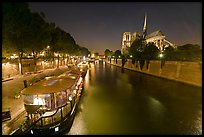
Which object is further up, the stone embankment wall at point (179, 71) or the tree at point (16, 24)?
the tree at point (16, 24)

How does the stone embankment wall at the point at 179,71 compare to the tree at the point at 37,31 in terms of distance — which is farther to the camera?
the stone embankment wall at the point at 179,71

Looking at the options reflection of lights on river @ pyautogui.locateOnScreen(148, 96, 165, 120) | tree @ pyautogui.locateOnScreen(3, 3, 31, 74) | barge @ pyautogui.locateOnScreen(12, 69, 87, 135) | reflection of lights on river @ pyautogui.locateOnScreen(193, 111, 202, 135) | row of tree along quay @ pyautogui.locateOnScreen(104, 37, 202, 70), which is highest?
tree @ pyautogui.locateOnScreen(3, 3, 31, 74)

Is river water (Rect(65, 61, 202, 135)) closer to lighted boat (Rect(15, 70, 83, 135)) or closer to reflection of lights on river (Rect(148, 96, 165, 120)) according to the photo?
reflection of lights on river (Rect(148, 96, 165, 120))

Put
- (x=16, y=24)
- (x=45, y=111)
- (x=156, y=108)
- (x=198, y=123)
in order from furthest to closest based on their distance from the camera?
1. (x=156, y=108)
2. (x=16, y=24)
3. (x=198, y=123)
4. (x=45, y=111)

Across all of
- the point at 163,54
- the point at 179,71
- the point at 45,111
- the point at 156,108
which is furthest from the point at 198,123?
the point at 163,54

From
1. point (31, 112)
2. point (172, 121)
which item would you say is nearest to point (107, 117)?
point (172, 121)

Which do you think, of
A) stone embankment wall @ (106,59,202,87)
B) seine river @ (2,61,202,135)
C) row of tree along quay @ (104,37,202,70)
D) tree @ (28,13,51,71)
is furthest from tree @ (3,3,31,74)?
row of tree along quay @ (104,37,202,70)

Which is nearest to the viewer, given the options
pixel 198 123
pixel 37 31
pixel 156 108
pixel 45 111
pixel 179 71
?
pixel 45 111

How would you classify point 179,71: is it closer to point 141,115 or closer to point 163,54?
point 163,54

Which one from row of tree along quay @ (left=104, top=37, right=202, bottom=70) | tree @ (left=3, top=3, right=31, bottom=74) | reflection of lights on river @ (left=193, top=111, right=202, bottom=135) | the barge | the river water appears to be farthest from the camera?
row of tree along quay @ (left=104, top=37, right=202, bottom=70)

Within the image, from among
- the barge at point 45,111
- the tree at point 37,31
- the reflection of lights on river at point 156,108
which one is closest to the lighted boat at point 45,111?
the barge at point 45,111

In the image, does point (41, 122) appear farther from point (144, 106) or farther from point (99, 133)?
point (144, 106)

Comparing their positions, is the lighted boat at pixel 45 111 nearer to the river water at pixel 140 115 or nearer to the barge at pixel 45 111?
the barge at pixel 45 111

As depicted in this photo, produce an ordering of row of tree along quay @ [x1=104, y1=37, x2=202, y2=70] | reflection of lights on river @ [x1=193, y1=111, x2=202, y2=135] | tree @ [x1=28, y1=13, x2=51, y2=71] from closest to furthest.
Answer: reflection of lights on river @ [x1=193, y1=111, x2=202, y2=135], tree @ [x1=28, y1=13, x2=51, y2=71], row of tree along quay @ [x1=104, y1=37, x2=202, y2=70]
